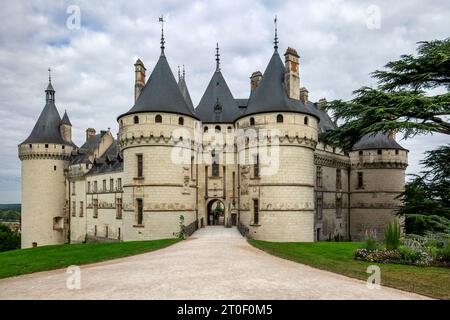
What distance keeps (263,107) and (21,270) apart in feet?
60.0

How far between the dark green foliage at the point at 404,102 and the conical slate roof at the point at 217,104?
11.2 meters

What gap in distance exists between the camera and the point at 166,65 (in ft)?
91.8

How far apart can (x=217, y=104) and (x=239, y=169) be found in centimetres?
677

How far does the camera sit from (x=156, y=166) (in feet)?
82.6

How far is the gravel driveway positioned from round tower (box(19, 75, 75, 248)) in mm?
33617

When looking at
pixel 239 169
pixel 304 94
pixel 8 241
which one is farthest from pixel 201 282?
pixel 8 241

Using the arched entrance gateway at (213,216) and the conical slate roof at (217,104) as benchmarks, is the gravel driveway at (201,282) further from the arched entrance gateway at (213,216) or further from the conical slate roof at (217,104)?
the conical slate roof at (217,104)

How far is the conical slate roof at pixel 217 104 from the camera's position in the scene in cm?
2995

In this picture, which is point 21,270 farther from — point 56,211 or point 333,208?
point 56,211

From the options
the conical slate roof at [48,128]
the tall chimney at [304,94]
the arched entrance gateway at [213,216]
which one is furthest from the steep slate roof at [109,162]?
the tall chimney at [304,94]

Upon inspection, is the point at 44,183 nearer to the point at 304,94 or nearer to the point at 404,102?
the point at 304,94

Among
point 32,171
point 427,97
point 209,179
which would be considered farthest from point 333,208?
point 32,171

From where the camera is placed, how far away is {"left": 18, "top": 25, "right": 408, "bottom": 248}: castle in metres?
24.8

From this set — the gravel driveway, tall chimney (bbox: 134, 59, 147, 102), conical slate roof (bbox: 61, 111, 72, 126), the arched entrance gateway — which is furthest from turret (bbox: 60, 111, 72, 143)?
the gravel driveway
